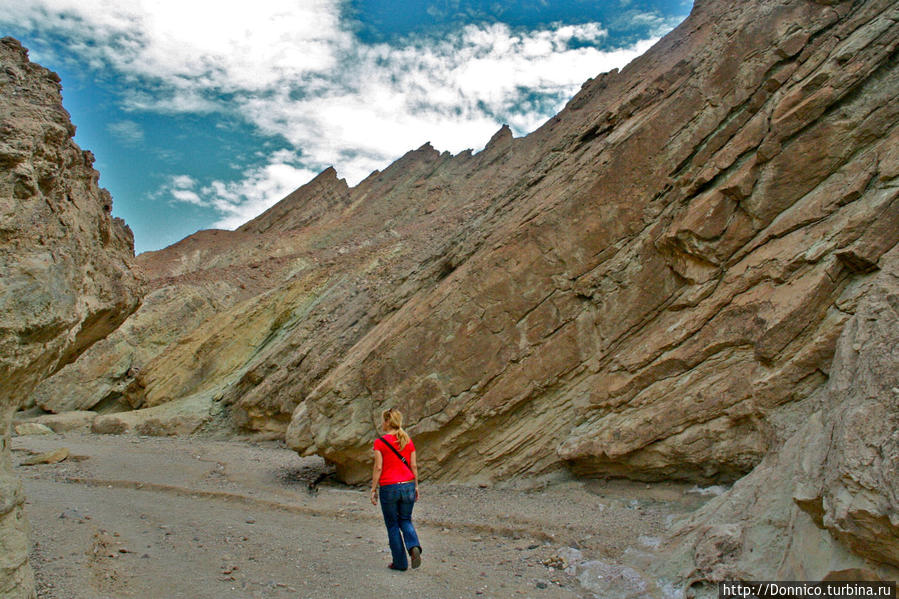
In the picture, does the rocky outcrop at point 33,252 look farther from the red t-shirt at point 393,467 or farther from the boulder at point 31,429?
the boulder at point 31,429

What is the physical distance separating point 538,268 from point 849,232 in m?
4.80

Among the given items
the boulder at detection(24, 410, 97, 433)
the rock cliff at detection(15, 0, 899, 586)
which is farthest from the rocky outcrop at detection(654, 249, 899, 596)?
the boulder at detection(24, 410, 97, 433)

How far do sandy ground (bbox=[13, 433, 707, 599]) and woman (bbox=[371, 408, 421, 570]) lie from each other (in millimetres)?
246

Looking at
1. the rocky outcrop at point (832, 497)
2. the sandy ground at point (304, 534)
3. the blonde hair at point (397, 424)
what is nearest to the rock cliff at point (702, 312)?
the rocky outcrop at point (832, 497)

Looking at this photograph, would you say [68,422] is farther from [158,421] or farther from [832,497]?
[832,497]

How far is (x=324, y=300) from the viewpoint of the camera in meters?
21.1

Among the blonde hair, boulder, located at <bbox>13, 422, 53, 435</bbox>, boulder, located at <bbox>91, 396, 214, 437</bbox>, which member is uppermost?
boulder, located at <bbox>13, 422, 53, 435</bbox>

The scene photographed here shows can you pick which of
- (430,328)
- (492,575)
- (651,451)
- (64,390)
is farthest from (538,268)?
(64,390)

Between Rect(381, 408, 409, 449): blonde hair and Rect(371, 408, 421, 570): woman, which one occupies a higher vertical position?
Rect(381, 408, 409, 449): blonde hair

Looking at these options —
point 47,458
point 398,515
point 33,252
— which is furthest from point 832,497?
point 47,458

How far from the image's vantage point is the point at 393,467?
5.81m

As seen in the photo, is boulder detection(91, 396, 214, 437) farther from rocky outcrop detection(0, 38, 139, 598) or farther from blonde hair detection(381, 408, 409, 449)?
blonde hair detection(381, 408, 409, 449)

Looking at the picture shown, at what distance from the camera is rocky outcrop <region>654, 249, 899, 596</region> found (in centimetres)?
362

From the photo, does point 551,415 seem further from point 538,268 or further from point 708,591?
point 708,591
